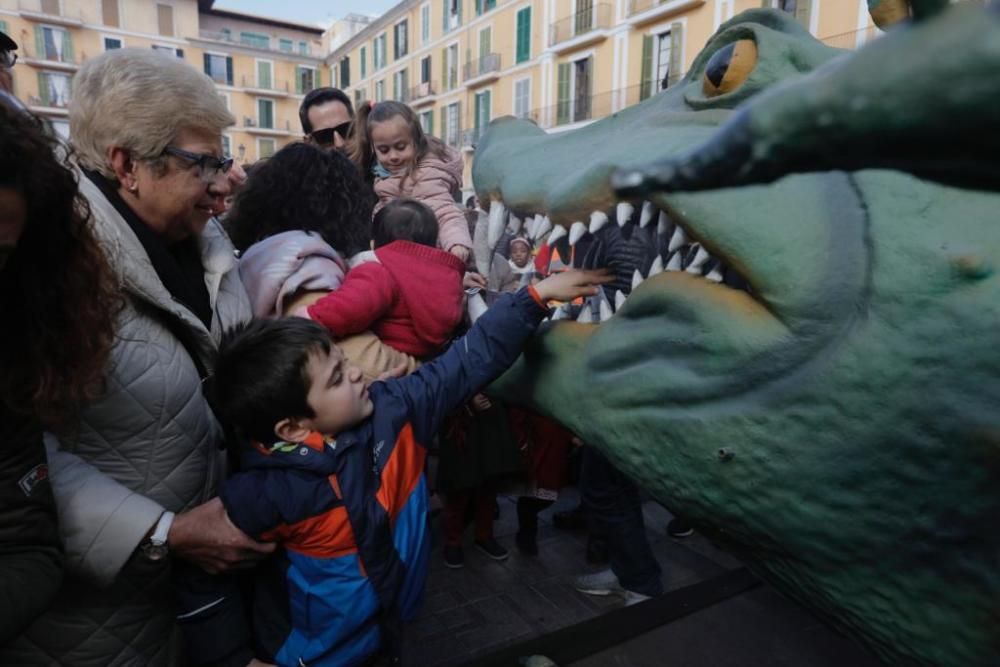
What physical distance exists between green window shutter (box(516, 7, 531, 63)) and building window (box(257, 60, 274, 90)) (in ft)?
70.9

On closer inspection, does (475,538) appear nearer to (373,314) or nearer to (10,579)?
(373,314)

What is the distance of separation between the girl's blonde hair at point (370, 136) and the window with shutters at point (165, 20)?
40.0 meters

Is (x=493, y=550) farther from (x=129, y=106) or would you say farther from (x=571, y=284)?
(x=129, y=106)

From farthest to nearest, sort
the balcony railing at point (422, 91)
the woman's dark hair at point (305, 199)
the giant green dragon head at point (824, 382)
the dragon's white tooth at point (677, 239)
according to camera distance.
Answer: the balcony railing at point (422, 91) → the woman's dark hair at point (305, 199) → the dragon's white tooth at point (677, 239) → the giant green dragon head at point (824, 382)

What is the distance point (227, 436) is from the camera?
1.57 m

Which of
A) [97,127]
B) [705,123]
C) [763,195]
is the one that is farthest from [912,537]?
[97,127]

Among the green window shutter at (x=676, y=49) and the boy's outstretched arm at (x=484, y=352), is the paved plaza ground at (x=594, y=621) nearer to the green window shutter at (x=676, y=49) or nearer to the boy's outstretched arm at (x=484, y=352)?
the boy's outstretched arm at (x=484, y=352)

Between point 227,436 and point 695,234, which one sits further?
point 227,436

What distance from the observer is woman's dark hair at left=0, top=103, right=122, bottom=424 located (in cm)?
105

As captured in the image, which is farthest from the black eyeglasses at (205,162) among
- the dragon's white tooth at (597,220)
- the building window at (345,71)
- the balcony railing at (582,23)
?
the building window at (345,71)

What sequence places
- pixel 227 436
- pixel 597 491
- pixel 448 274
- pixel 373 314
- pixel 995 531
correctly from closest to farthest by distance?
pixel 995 531 → pixel 227 436 → pixel 373 314 → pixel 448 274 → pixel 597 491

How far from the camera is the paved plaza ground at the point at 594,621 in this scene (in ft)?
7.72

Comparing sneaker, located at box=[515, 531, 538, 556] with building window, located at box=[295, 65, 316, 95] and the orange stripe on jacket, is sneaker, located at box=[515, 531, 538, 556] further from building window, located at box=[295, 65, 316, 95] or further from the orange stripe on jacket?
building window, located at box=[295, 65, 316, 95]

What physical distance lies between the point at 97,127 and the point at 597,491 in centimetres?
217
